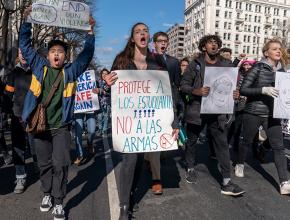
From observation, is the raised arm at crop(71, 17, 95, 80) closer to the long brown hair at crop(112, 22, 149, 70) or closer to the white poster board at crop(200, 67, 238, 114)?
the long brown hair at crop(112, 22, 149, 70)

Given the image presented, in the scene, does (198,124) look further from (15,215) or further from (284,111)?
(15,215)

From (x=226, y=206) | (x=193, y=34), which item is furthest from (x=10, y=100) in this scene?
(x=193, y=34)

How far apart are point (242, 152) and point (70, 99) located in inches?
109

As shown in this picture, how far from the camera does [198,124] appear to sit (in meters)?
5.18

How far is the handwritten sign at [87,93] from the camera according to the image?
7.73 meters

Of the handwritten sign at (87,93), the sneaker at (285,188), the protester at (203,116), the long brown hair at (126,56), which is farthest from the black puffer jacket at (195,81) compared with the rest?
the handwritten sign at (87,93)

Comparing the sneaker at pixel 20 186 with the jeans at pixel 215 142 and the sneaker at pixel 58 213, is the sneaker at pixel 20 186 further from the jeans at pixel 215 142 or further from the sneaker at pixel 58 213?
the jeans at pixel 215 142

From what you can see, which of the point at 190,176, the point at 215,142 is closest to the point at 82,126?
the point at 190,176

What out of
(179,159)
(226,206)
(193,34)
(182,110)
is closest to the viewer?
(226,206)

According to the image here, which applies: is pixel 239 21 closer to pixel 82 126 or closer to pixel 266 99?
pixel 82 126

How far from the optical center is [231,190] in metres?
4.69

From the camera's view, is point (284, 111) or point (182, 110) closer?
point (284, 111)

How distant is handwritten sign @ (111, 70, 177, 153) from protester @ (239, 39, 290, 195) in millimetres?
1450

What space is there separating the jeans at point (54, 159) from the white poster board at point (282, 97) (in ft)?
8.71
